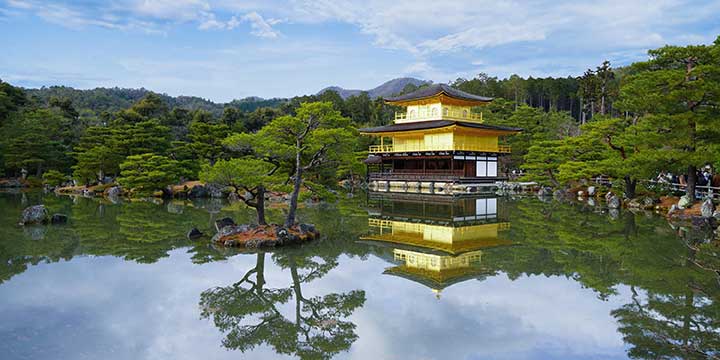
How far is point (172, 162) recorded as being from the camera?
24.1 meters

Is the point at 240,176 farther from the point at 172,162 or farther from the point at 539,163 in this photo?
the point at 539,163

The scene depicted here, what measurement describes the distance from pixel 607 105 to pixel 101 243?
53.8 metres

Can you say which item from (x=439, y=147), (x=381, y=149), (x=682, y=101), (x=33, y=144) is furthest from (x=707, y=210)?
(x=33, y=144)

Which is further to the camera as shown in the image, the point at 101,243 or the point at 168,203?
the point at 168,203

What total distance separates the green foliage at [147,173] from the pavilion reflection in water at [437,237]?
10561 mm

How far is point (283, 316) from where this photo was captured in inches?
260

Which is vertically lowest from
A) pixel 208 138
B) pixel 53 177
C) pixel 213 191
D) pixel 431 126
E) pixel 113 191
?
pixel 213 191

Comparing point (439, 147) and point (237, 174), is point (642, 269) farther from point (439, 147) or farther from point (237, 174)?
point (439, 147)

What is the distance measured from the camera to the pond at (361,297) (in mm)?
5480

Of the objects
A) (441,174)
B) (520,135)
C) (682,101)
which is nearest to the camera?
(682,101)

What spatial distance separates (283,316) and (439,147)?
2635 centimetres

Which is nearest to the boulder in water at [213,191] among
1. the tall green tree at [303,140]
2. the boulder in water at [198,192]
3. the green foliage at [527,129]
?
the boulder in water at [198,192]

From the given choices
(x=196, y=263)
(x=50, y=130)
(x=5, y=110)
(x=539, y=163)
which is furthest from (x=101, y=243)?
(x=5, y=110)

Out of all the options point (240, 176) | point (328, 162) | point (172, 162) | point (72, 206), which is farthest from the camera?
point (172, 162)
